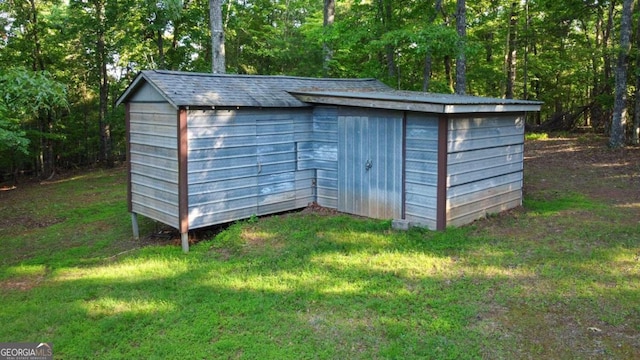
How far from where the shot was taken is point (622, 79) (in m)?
15.7

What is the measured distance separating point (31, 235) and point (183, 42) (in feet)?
37.9

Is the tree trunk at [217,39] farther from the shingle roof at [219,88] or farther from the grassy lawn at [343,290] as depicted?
the grassy lawn at [343,290]

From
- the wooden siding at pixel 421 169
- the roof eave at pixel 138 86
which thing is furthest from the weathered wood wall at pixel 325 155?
the roof eave at pixel 138 86

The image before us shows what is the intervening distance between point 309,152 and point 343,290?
163 inches

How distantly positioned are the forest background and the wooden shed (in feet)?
15.3

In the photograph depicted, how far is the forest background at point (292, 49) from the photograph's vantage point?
1559 cm

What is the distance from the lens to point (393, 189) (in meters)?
8.30

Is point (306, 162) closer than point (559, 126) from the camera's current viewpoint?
Yes

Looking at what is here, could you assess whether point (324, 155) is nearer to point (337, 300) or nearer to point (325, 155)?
point (325, 155)

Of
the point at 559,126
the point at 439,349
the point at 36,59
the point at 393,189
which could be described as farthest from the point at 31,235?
the point at 559,126

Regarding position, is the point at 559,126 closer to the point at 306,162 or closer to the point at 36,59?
the point at 306,162

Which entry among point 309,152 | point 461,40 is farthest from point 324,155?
point 461,40
